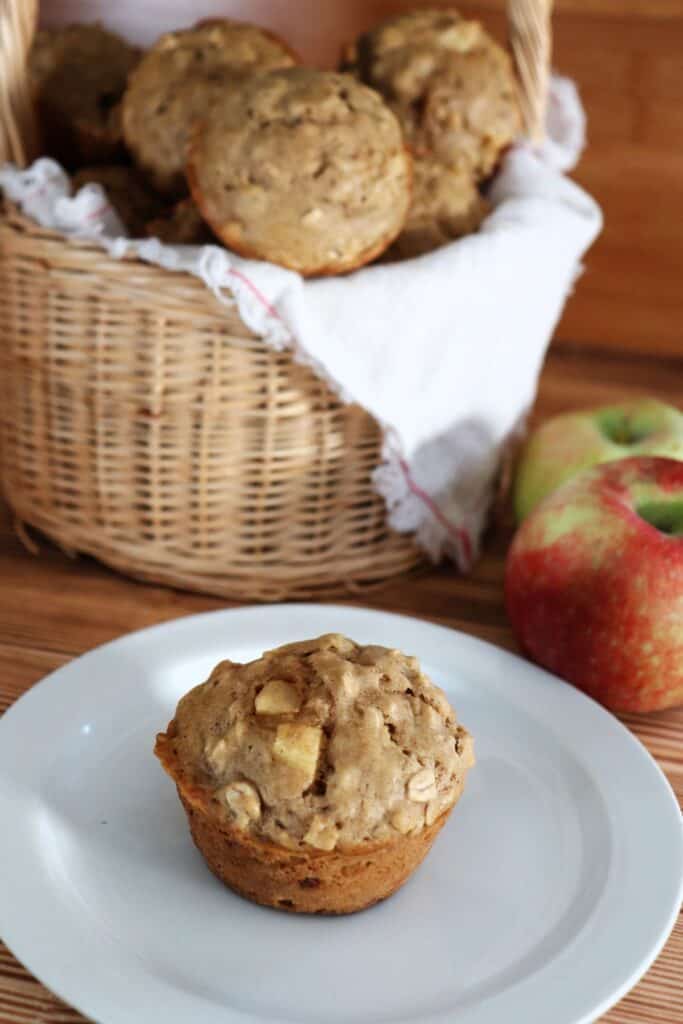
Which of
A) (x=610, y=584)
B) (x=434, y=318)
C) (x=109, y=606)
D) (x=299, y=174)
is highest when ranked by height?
(x=299, y=174)

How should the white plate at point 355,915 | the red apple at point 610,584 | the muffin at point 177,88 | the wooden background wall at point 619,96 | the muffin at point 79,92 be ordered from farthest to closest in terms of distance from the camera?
the wooden background wall at point 619,96, the muffin at point 79,92, the muffin at point 177,88, the red apple at point 610,584, the white plate at point 355,915

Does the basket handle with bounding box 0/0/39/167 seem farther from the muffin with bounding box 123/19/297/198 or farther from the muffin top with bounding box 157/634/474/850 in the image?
the muffin top with bounding box 157/634/474/850

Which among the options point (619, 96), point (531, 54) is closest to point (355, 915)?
point (531, 54)

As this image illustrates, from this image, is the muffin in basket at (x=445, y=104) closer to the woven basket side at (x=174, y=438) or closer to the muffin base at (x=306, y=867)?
the woven basket side at (x=174, y=438)

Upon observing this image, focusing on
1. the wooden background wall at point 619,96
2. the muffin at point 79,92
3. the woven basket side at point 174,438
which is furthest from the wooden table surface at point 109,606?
the wooden background wall at point 619,96

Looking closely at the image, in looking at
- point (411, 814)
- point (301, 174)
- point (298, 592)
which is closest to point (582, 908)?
point (411, 814)

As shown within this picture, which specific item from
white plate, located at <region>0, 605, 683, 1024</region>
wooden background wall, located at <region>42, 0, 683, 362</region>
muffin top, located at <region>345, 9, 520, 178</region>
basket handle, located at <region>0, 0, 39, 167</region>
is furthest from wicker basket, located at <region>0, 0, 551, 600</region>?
wooden background wall, located at <region>42, 0, 683, 362</region>

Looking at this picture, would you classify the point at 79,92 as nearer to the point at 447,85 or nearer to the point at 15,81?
the point at 15,81
